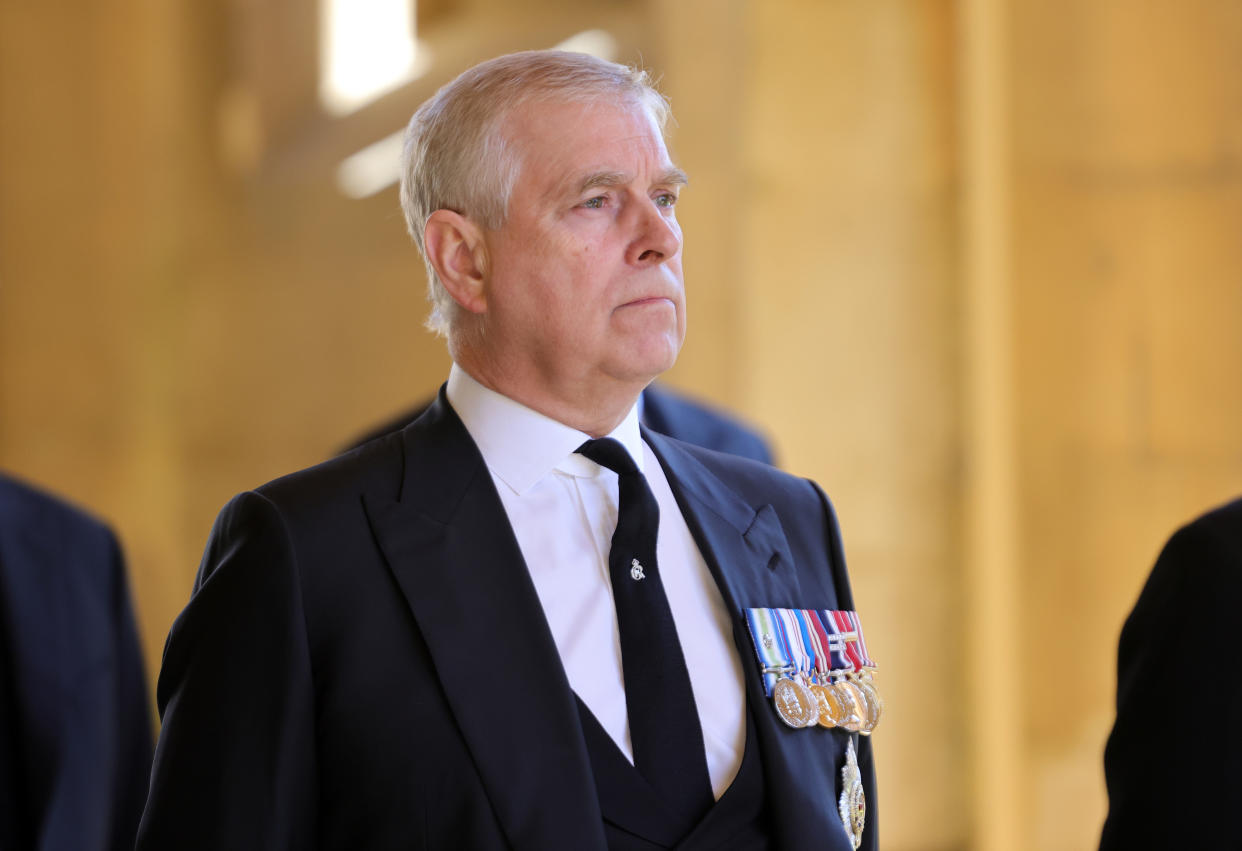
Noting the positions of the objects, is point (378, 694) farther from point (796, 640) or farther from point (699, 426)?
point (699, 426)

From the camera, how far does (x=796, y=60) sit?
5.76 m

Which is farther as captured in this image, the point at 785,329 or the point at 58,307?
the point at 58,307

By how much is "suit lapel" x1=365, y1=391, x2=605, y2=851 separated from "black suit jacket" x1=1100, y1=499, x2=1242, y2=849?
962 mm

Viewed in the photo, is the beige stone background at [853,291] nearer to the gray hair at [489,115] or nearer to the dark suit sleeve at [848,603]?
the dark suit sleeve at [848,603]

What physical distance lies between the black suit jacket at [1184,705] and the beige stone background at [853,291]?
2467 millimetres

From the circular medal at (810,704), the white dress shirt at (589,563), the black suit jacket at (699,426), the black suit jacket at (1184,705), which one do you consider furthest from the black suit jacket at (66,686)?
the black suit jacket at (1184,705)

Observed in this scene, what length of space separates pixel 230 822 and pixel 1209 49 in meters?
4.05

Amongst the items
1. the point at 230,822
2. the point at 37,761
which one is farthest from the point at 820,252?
the point at 230,822

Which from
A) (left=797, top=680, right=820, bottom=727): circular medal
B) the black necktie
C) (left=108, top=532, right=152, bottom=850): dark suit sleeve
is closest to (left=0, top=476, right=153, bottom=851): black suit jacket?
(left=108, top=532, right=152, bottom=850): dark suit sleeve

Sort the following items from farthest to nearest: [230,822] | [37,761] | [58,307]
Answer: [58,307], [37,761], [230,822]

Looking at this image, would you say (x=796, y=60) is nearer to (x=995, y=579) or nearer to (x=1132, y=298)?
(x=1132, y=298)

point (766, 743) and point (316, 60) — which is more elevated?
point (316, 60)

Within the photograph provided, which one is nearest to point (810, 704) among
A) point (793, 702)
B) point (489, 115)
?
point (793, 702)

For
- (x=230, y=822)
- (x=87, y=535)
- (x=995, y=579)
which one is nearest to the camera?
(x=230, y=822)
